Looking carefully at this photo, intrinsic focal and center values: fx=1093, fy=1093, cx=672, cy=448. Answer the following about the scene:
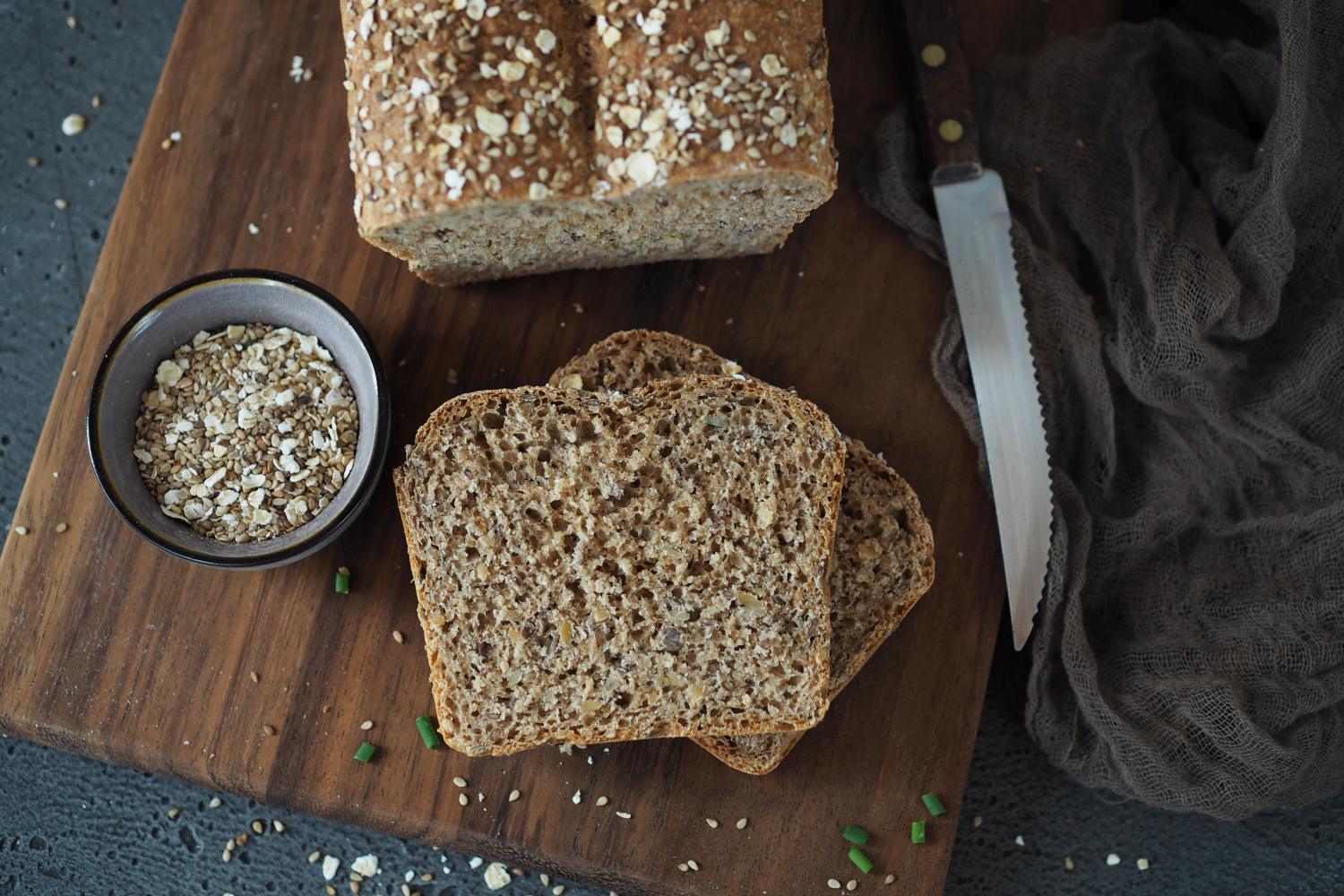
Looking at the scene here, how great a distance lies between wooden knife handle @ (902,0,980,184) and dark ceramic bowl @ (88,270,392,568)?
1.51 metres

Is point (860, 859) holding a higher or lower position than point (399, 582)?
lower

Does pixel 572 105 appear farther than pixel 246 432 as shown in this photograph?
No

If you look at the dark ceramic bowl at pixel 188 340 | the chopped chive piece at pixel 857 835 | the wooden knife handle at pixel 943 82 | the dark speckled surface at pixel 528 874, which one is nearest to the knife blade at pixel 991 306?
the wooden knife handle at pixel 943 82

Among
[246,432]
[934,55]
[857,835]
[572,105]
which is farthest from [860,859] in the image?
[934,55]

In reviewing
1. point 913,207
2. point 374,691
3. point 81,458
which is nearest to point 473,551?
point 374,691

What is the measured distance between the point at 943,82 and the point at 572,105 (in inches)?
40.6

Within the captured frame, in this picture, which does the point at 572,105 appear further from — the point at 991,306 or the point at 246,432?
the point at 991,306

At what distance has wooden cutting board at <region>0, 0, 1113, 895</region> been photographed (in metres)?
2.79

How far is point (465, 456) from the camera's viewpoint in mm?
2582

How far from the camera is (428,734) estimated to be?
9.10ft

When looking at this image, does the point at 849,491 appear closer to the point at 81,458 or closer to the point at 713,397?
the point at 713,397

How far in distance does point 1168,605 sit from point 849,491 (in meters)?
0.93

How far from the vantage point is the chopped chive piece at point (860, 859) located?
2744 millimetres

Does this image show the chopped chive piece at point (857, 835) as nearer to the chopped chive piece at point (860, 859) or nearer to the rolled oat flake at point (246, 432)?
the chopped chive piece at point (860, 859)
